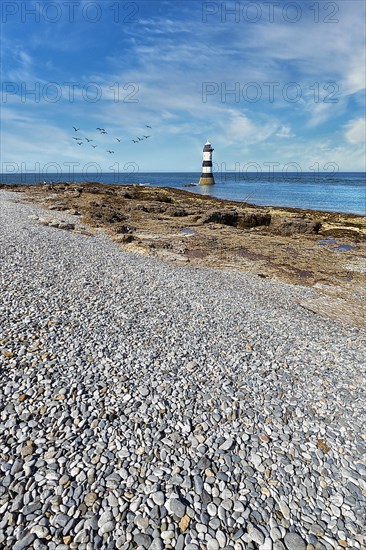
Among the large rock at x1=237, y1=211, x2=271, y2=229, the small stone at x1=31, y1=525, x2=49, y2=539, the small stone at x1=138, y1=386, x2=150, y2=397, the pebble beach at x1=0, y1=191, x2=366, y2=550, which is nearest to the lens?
the small stone at x1=31, y1=525, x2=49, y2=539

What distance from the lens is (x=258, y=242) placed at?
25.7m

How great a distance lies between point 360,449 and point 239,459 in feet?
7.70

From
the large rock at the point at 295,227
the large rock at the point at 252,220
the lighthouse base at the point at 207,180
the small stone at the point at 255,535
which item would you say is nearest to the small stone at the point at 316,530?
the small stone at the point at 255,535

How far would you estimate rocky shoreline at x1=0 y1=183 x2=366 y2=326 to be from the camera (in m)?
16.9

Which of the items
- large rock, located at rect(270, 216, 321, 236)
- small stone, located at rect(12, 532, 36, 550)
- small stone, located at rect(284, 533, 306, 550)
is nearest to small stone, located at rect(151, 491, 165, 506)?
small stone, located at rect(12, 532, 36, 550)

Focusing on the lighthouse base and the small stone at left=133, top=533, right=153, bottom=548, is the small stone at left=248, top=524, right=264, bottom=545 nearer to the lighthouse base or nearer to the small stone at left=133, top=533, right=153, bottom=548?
the small stone at left=133, top=533, right=153, bottom=548

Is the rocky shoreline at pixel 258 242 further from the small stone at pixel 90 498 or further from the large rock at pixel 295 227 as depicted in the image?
the small stone at pixel 90 498

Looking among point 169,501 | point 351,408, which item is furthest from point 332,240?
point 169,501

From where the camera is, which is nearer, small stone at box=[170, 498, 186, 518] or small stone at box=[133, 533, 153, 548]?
small stone at box=[133, 533, 153, 548]

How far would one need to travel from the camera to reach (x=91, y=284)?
1274 centimetres

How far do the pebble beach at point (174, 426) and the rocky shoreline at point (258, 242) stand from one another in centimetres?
582

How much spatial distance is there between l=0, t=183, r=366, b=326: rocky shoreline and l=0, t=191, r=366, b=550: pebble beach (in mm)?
5821

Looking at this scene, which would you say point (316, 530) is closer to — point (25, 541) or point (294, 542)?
point (294, 542)

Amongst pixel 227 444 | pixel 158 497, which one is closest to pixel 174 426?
pixel 227 444
